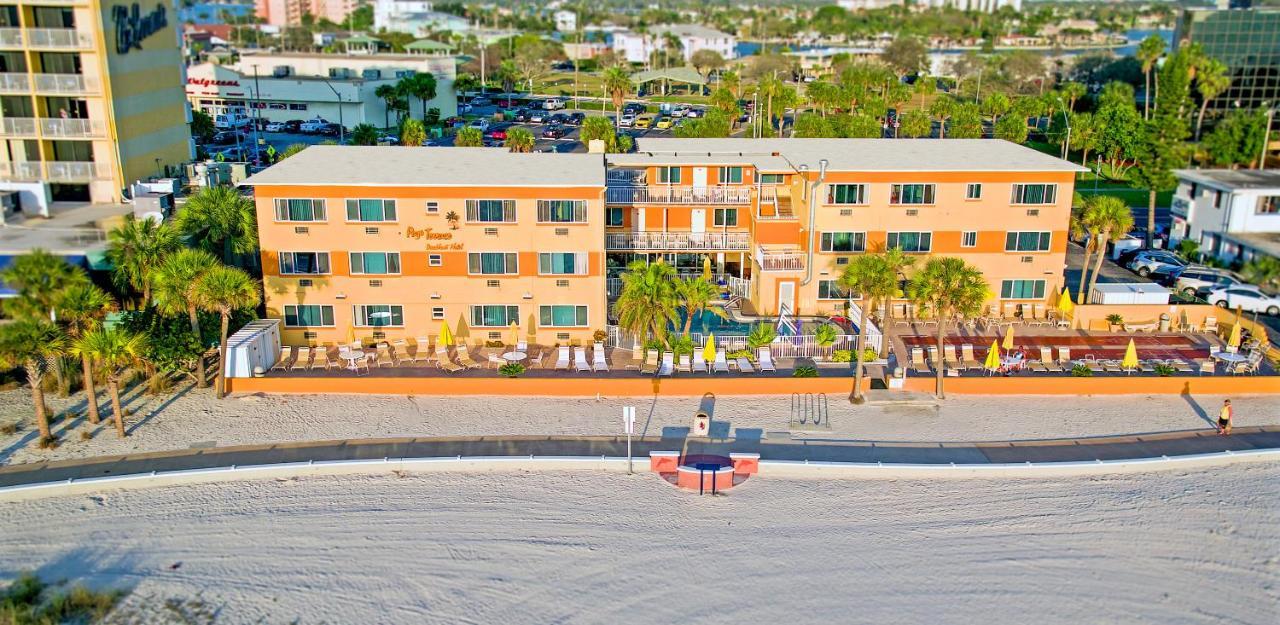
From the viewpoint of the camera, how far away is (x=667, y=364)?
35.0 m

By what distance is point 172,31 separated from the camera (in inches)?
2172

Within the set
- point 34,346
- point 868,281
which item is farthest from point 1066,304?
point 34,346

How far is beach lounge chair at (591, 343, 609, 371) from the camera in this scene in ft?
114

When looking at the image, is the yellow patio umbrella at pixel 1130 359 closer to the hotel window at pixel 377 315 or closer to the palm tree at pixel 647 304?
the palm tree at pixel 647 304

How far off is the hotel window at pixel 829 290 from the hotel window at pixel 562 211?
1050cm

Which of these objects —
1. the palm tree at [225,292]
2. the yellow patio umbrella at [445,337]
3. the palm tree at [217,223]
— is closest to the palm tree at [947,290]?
the yellow patio umbrella at [445,337]

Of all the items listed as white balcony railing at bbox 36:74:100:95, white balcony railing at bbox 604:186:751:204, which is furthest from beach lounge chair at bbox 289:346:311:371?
white balcony railing at bbox 36:74:100:95

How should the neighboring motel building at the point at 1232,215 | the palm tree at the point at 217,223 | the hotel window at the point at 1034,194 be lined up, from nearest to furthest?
the palm tree at the point at 217,223 → the hotel window at the point at 1034,194 → the neighboring motel building at the point at 1232,215

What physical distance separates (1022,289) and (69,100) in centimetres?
4429

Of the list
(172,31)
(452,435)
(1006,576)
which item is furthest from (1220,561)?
(172,31)

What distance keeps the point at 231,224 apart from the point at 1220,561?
35441 mm

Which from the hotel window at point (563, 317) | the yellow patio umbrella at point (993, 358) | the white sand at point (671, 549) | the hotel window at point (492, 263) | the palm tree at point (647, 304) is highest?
the hotel window at point (492, 263)

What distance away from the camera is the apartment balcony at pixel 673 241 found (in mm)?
42031

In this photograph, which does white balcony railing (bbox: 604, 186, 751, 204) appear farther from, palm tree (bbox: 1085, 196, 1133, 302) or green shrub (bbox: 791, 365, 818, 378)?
palm tree (bbox: 1085, 196, 1133, 302)
